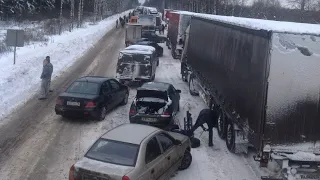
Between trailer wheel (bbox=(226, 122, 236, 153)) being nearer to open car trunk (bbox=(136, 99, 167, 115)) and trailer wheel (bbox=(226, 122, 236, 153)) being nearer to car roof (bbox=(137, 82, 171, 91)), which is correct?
open car trunk (bbox=(136, 99, 167, 115))

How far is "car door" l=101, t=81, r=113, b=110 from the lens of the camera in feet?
47.1

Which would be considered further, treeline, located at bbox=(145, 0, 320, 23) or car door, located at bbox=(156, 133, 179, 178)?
treeline, located at bbox=(145, 0, 320, 23)

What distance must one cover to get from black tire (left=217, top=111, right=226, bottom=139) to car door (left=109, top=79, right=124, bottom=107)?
4.27m

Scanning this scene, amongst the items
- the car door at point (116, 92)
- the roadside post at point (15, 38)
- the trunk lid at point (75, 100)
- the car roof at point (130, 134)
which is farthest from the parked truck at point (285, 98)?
the roadside post at point (15, 38)

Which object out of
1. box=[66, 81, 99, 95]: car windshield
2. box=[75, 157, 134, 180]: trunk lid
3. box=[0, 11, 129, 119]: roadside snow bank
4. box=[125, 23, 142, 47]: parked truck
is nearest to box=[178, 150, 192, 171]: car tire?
box=[75, 157, 134, 180]: trunk lid

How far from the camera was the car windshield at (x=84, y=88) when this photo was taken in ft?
45.8

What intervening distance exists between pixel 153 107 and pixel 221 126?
2.32 metres

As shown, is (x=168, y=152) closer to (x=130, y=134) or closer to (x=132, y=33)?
(x=130, y=134)

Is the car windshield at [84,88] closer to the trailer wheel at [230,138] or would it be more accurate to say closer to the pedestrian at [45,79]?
the pedestrian at [45,79]

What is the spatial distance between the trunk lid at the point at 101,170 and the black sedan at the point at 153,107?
17.9 feet

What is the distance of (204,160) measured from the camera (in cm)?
1080

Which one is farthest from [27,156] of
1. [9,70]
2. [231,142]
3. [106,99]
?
[9,70]

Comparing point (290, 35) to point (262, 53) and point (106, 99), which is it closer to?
point (262, 53)

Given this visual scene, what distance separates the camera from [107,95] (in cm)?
1462
